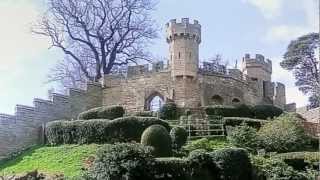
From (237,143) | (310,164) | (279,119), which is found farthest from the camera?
(279,119)

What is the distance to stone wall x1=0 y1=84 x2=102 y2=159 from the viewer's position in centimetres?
3997

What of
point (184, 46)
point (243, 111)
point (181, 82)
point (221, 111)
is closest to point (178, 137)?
point (221, 111)

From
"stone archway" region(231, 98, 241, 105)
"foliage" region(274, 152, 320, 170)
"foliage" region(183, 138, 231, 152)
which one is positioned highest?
"stone archway" region(231, 98, 241, 105)

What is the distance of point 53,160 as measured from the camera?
3344 cm

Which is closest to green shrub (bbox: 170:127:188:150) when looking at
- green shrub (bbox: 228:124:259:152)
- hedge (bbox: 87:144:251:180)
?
green shrub (bbox: 228:124:259:152)

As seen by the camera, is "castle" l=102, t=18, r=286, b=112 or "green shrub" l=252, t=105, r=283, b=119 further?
"castle" l=102, t=18, r=286, b=112

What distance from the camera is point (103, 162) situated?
89.7 ft

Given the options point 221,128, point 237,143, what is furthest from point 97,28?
point 237,143

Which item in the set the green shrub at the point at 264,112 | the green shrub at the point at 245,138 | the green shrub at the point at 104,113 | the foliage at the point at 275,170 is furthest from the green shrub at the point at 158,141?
the green shrub at the point at 264,112

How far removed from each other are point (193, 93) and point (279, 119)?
8.46 metres

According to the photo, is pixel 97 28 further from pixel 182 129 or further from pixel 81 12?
pixel 182 129

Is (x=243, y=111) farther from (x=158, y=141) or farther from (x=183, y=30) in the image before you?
(x=158, y=141)

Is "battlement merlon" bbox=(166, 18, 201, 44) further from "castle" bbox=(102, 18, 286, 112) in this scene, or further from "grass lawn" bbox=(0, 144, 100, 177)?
"grass lawn" bbox=(0, 144, 100, 177)

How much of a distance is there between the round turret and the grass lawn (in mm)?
Answer: 10824
